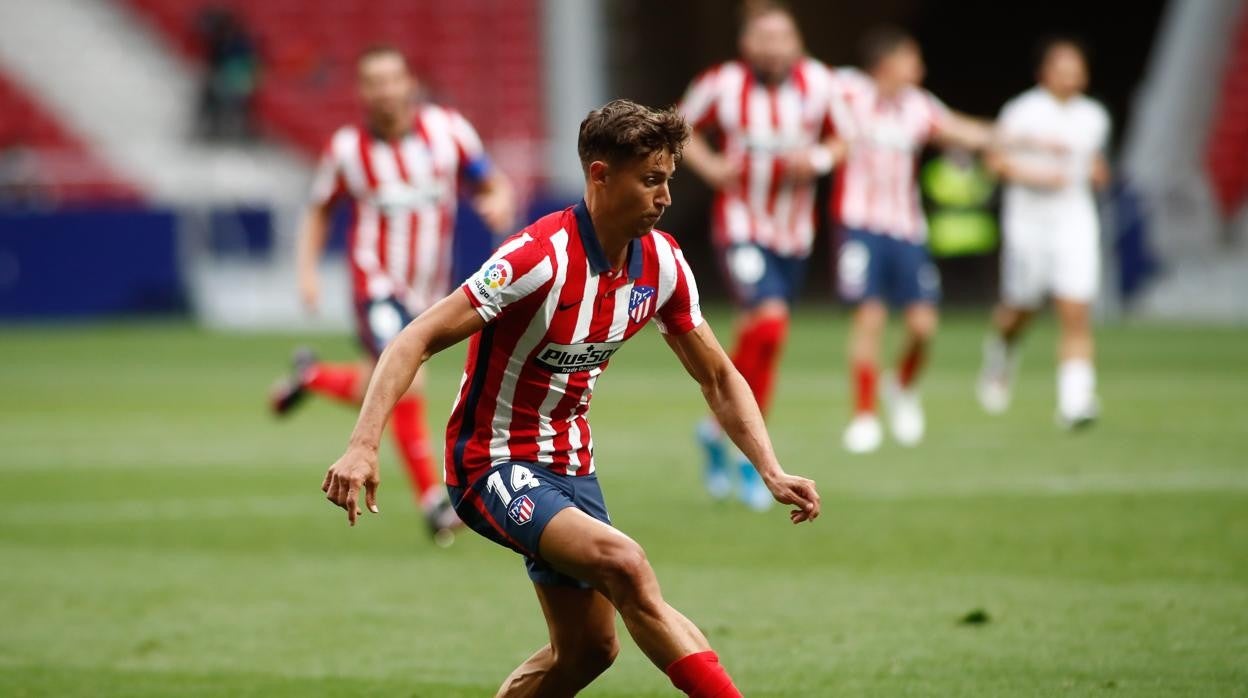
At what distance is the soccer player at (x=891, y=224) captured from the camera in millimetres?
12609

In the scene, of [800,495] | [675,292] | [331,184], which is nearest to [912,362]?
[331,184]

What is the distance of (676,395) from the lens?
16.2m

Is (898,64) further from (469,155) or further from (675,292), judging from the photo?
(675,292)

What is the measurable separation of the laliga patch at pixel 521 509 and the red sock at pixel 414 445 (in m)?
4.49

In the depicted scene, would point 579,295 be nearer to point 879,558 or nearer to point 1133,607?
point 1133,607

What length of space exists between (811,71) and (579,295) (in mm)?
6165

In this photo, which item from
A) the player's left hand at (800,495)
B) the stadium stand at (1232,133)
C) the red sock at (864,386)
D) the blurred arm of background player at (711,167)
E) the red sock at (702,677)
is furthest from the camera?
the stadium stand at (1232,133)

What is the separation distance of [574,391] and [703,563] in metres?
3.29

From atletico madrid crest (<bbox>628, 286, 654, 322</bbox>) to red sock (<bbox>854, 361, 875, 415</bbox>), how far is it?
7.30 meters

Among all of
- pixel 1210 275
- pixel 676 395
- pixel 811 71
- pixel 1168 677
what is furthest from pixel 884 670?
pixel 1210 275

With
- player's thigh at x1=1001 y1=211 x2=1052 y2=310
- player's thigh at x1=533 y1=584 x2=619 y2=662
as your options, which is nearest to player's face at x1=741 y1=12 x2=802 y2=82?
player's thigh at x1=1001 y1=211 x2=1052 y2=310

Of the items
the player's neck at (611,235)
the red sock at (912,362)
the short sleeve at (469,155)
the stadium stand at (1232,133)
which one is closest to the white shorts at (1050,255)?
the red sock at (912,362)

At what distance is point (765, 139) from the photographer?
34.9 feet

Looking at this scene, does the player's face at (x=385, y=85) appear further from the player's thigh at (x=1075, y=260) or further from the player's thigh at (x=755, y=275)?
the player's thigh at (x=1075, y=260)
